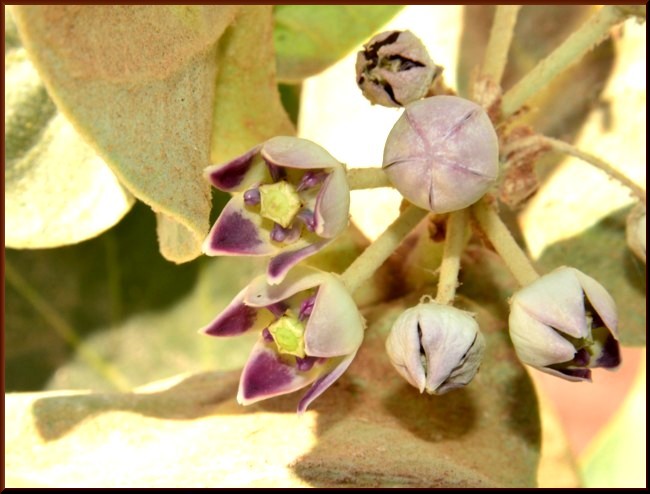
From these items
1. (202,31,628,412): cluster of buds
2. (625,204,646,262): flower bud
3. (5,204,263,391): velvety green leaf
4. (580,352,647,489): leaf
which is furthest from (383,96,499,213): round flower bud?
(580,352,647,489): leaf

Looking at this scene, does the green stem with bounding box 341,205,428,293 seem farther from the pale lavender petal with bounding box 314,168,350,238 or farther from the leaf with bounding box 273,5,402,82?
the leaf with bounding box 273,5,402,82

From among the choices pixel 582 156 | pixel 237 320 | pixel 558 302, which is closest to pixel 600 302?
pixel 558 302

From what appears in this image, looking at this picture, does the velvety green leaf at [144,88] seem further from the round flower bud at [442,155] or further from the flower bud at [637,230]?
the flower bud at [637,230]

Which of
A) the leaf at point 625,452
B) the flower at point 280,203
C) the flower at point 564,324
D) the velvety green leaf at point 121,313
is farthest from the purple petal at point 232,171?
the leaf at point 625,452

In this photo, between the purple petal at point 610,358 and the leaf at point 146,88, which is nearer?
the leaf at point 146,88

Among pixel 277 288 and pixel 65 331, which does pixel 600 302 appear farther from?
pixel 65 331

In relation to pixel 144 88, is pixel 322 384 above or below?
below

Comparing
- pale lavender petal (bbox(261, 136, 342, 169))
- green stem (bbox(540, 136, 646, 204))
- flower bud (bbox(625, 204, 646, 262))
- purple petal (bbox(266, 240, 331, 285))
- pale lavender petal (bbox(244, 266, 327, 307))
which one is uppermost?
pale lavender petal (bbox(261, 136, 342, 169))
